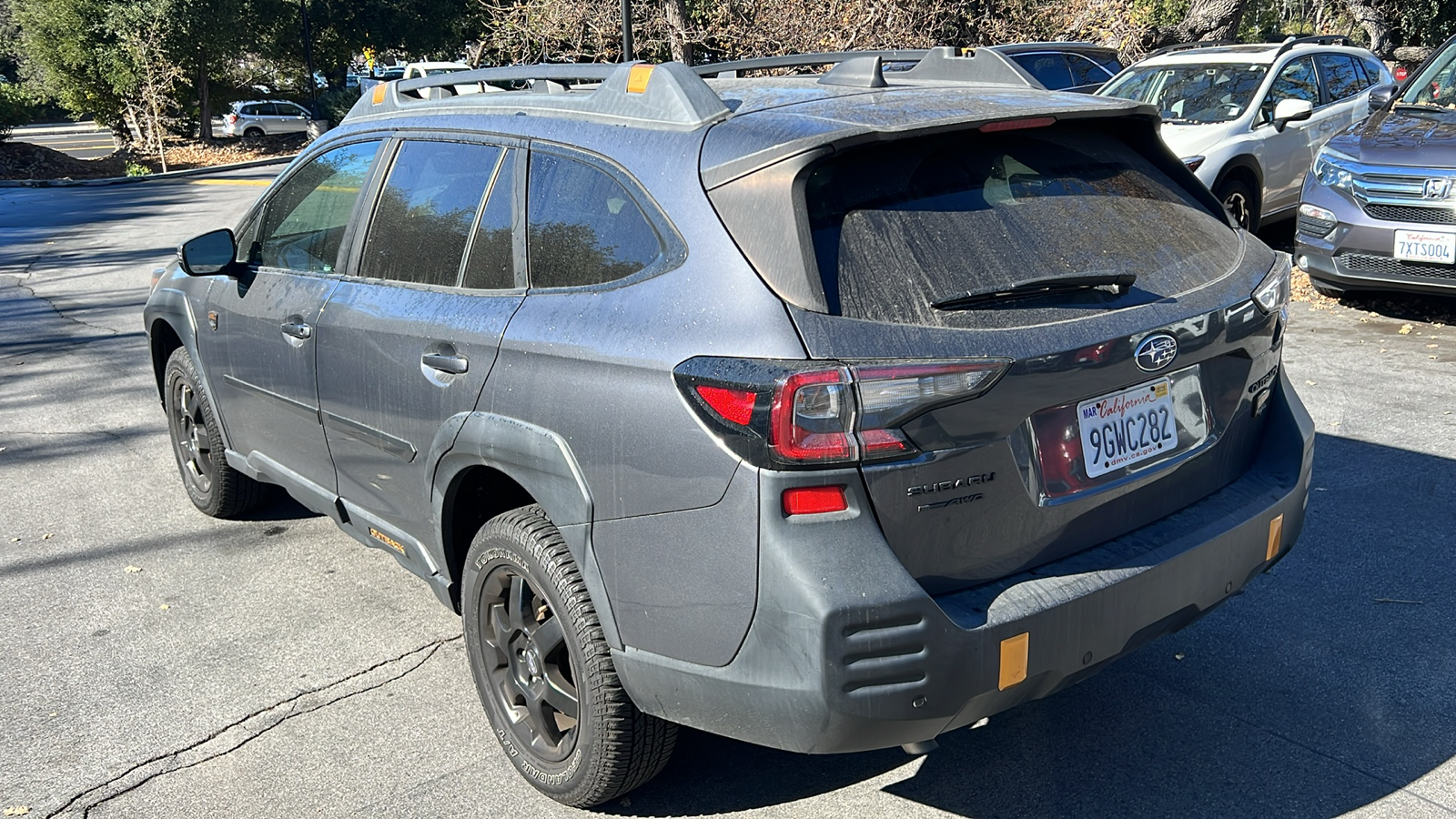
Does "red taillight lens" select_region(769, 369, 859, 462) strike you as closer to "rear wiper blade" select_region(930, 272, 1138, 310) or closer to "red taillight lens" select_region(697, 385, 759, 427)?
"red taillight lens" select_region(697, 385, 759, 427)

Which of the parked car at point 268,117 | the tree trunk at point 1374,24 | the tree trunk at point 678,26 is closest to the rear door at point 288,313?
the tree trunk at point 678,26

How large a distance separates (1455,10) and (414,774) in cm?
3874

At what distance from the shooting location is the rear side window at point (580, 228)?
2.88 metres

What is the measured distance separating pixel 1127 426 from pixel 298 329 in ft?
A: 9.00

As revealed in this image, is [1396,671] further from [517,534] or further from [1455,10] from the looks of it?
[1455,10]

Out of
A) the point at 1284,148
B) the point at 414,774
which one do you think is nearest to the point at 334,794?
the point at 414,774

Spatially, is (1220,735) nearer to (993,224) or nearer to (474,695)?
(993,224)

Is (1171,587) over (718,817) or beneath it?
over

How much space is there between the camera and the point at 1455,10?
33344mm

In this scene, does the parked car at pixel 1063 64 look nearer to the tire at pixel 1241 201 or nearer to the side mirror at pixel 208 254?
the tire at pixel 1241 201

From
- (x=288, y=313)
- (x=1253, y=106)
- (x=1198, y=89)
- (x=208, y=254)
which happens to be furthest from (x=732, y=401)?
(x=1198, y=89)

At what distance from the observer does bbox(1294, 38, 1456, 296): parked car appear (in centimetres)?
751

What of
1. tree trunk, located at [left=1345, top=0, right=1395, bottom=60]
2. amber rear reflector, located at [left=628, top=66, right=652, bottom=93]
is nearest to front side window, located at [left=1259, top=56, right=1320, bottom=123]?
amber rear reflector, located at [left=628, top=66, right=652, bottom=93]

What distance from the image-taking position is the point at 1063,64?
1456 cm
